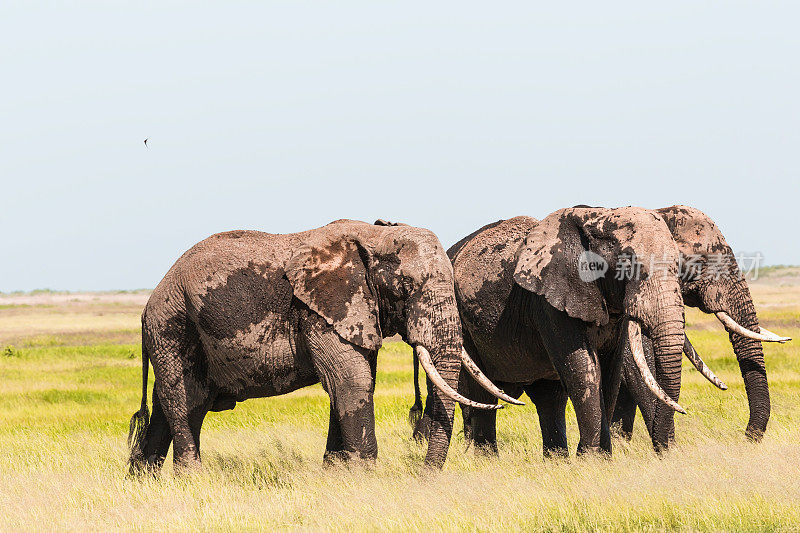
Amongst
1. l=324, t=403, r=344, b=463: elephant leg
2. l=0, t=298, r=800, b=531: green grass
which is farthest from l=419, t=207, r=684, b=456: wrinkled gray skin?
l=324, t=403, r=344, b=463: elephant leg

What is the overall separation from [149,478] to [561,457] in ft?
15.0

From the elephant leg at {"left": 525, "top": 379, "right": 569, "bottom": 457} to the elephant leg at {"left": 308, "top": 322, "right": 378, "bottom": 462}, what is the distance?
3070 millimetres

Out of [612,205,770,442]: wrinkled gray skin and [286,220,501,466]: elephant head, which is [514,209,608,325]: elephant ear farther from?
[612,205,770,442]: wrinkled gray skin

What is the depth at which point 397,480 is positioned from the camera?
9.27m

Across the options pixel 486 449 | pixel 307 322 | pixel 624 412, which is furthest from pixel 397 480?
pixel 624 412

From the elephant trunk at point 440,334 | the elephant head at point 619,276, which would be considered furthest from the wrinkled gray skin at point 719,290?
the elephant trunk at point 440,334

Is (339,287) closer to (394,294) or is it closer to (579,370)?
(394,294)

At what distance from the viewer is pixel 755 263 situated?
1311 cm

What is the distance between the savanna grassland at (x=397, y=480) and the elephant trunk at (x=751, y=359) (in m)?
0.29

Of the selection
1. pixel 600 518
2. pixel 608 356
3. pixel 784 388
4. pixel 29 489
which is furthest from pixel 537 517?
pixel 784 388

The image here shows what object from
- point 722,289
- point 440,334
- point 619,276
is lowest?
point 440,334

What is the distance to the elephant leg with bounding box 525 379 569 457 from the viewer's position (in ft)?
38.3

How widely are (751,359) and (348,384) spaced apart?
5.62 m

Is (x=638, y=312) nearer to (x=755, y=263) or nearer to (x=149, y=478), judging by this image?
(x=755, y=263)
